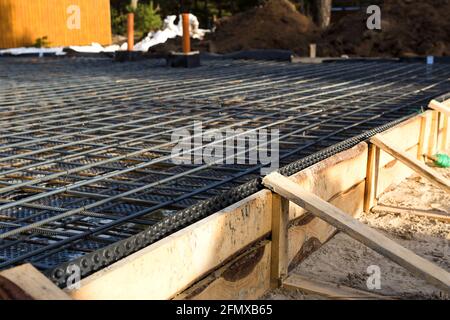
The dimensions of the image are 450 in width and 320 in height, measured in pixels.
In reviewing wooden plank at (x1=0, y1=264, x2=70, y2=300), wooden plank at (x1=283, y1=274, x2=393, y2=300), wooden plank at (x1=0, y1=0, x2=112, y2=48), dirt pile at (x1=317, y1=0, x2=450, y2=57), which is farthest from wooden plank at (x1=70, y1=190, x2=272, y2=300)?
wooden plank at (x1=0, y1=0, x2=112, y2=48)

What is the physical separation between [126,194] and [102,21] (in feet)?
68.1

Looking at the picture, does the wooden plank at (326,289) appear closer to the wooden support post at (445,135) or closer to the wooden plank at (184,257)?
the wooden plank at (184,257)

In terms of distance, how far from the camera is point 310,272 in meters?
3.31

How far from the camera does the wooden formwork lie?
84.3 inches

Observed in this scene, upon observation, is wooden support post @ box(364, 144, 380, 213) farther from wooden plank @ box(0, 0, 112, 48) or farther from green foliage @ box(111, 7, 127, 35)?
green foliage @ box(111, 7, 127, 35)

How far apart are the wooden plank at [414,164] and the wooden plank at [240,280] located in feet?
5.46

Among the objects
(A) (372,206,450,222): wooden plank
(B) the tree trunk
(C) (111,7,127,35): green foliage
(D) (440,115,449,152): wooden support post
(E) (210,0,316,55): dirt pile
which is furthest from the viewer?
(C) (111,7,127,35): green foliage

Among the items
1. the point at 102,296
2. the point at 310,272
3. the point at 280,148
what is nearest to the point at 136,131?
the point at 280,148

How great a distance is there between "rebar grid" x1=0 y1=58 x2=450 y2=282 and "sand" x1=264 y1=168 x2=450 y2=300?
698 millimetres

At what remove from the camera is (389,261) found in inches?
137

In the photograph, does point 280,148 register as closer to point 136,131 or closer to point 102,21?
point 136,131

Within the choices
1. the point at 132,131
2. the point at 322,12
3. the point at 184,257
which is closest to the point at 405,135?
the point at 132,131

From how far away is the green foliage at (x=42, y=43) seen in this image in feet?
67.4

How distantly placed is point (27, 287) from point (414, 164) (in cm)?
319
